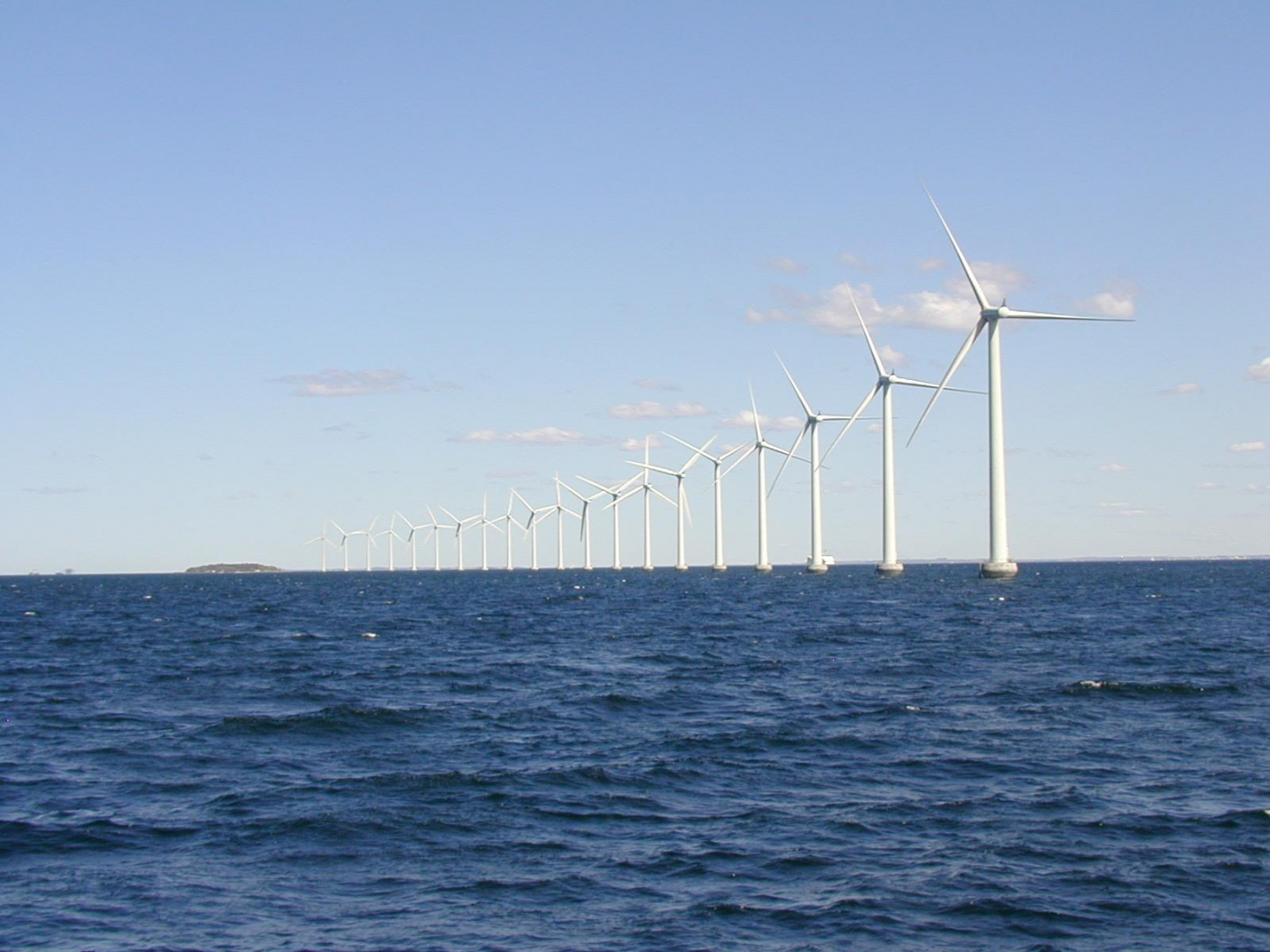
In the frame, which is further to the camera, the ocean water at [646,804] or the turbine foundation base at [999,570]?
the turbine foundation base at [999,570]

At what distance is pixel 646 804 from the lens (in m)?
25.3

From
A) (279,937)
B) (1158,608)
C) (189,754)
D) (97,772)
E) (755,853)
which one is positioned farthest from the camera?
(1158,608)

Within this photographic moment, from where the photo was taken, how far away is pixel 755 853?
2147 centimetres

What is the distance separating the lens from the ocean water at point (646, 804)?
712 inches

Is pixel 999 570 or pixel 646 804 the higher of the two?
pixel 999 570

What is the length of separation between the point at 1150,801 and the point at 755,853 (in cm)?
855

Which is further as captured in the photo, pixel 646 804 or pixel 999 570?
pixel 999 570

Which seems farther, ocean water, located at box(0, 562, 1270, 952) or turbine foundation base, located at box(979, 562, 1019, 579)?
turbine foundation base, located at box(979, 562, 1019, 579)

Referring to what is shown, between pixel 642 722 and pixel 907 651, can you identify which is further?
pixel 907 651

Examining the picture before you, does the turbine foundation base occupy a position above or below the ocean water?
above

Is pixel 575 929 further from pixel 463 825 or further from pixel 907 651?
pixel 907 651

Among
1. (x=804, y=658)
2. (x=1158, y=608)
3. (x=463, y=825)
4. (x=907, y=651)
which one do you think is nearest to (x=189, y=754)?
(x=463, y=825)

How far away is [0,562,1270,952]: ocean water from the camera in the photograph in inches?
712

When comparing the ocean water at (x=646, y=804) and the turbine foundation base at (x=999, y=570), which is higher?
the turbine foundation base at (x=999, y=570)
